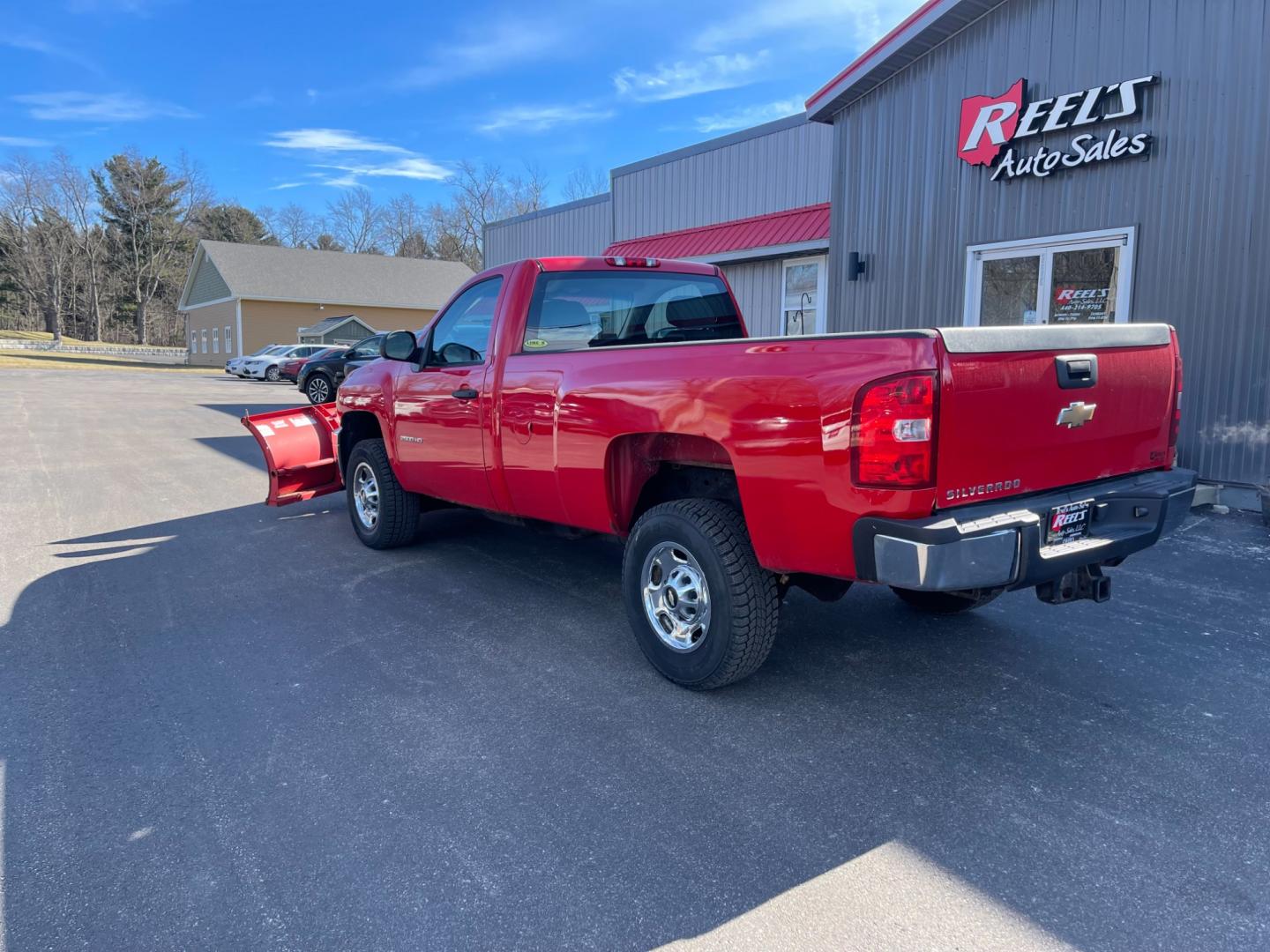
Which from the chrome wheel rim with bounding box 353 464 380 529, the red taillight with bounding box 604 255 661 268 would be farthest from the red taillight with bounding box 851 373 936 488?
the chrome wheel rim with bounding box 353 464 380 529

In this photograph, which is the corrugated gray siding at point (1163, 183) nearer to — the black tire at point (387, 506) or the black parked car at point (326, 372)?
the black tire at point (387, 506)

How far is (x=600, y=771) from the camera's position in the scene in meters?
3.23

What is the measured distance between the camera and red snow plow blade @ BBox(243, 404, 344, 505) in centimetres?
734

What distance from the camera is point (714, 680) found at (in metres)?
3.78

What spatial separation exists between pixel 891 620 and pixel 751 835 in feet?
7.72

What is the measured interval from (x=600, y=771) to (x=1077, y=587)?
2.13 m

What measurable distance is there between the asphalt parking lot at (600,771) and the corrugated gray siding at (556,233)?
13.6 m

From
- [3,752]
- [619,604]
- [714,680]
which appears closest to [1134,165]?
[619,604]

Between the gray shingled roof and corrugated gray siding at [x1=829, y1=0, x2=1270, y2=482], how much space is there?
128 feet

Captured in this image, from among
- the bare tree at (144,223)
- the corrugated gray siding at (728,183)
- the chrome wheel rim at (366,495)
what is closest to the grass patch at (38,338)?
the bare tree at (144,223)

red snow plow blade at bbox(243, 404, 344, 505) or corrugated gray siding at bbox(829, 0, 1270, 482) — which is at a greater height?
corrugated gray siding at bbox(829, 0, 1270, 482)

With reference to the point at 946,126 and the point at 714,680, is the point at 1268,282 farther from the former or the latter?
the point at 714,680

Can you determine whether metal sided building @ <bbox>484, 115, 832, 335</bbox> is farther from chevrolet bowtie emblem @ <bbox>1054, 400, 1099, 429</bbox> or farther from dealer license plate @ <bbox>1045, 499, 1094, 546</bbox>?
dealer license plate @ <bbox>1045, 499, 1094, 546</bbox>

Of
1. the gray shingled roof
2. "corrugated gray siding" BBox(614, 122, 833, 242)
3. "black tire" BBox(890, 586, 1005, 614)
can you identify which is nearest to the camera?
"black tire" BBox(890, 586, 1005, 614)
